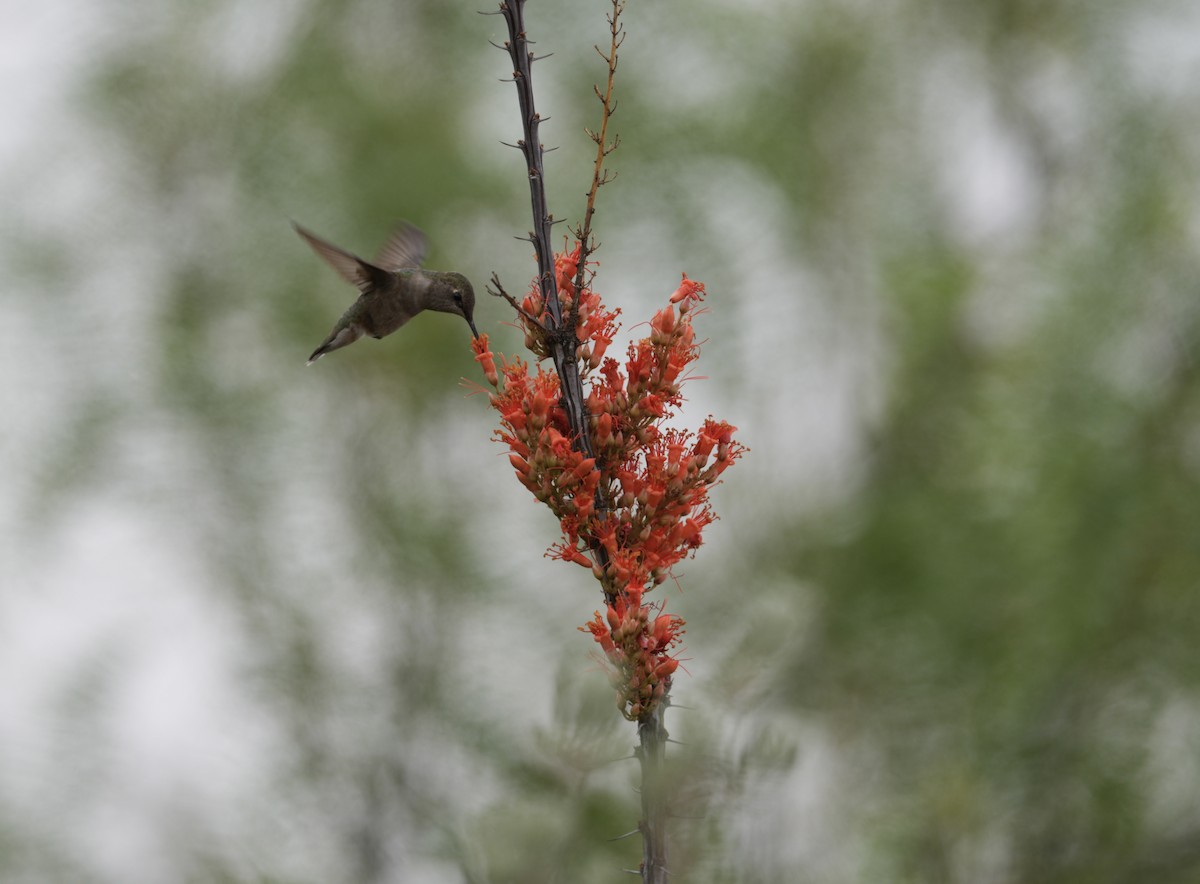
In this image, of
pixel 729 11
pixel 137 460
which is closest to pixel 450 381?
pixel 137 460

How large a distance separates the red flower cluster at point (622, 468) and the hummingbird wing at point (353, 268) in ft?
1.15

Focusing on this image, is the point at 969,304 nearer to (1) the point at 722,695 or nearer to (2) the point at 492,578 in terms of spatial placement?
(2) the point at 492,578

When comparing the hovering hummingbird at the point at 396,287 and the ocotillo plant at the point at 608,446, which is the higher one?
the hovering hummingbird at the point at 396,287

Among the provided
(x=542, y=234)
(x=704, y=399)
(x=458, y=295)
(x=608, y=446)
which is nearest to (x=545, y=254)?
(x=542, y=234)

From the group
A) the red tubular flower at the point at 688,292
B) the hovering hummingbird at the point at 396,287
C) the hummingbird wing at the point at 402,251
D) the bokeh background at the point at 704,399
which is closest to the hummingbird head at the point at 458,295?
the hovering hummingbird at the point at 396,287

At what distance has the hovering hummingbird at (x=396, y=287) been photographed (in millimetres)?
1990

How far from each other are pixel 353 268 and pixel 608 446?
749mm

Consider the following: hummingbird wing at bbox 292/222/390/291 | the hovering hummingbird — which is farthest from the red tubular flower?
hummingbird wing at bbox 292/222/390/291

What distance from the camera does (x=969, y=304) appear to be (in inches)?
256

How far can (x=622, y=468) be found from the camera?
1556mm

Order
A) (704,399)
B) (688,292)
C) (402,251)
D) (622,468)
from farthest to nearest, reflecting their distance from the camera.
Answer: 1. (704,399)
2. (402,251)
3. (688,292)
4. (622,468)

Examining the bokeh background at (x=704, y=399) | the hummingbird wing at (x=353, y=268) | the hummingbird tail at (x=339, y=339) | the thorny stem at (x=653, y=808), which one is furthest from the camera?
the bokeh background at (x=704, y=399)

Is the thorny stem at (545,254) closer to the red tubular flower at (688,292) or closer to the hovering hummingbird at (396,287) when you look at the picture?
the red tubular flower at (688,292)

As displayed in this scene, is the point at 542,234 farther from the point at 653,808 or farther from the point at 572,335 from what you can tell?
the point at 653,808
